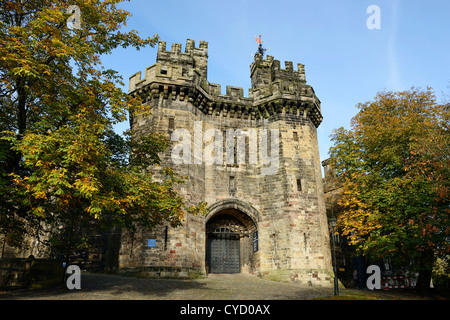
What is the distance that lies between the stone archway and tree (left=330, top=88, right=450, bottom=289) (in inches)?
214

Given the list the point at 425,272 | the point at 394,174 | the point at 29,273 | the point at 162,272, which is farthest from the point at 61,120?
the point at 425,272

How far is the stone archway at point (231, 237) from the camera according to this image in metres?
18.9

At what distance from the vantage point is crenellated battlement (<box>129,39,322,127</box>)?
1867cm

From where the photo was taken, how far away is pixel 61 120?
9.41 m

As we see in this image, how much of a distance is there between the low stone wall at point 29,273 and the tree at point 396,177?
14.3m

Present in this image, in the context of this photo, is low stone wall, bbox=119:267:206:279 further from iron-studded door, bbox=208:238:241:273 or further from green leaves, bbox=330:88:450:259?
green leaves, bbox=330:88:450:259

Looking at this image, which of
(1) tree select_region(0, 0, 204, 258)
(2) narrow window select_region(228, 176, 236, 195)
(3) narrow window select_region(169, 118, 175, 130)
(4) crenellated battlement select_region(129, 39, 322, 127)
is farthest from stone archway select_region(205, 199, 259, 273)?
(1) tree select_region(0, 0, 204, 258)

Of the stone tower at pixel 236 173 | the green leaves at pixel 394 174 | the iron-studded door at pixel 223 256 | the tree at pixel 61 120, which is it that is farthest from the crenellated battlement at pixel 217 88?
the iron-studded door at pixel 223 256

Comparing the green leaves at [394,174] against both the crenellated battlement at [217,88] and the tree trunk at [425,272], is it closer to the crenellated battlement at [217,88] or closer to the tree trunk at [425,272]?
the tree trunk at [425,272]

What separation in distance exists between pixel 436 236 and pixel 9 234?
16.4 metres

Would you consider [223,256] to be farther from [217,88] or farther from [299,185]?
[217,88]

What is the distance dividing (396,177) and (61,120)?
15.9 metres
